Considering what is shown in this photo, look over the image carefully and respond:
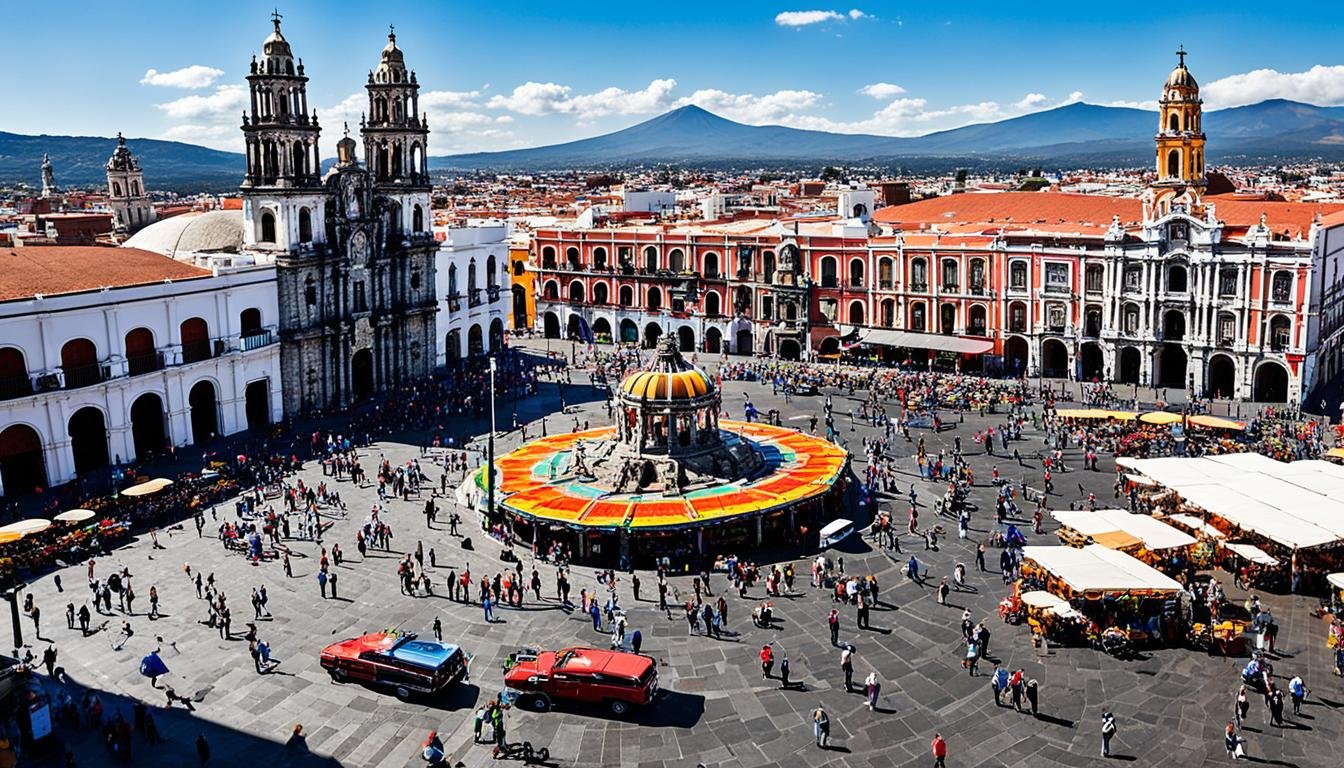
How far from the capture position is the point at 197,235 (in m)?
62.2

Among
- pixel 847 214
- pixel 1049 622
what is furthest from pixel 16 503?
pixel 847 214

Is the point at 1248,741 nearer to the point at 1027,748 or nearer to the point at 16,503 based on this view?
the point at 1027,748

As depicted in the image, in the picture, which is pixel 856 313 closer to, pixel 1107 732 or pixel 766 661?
pixel 766 661

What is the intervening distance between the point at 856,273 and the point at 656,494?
117ft

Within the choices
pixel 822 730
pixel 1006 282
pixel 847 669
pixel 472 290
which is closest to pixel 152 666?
pixel 822 730

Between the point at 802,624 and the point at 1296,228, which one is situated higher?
the point at 1296,228

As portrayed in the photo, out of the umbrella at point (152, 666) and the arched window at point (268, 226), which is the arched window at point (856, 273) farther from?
the umbrella at point (152, 666)

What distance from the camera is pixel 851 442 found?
4978 centimetres

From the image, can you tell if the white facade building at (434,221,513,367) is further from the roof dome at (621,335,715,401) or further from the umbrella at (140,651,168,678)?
the umbrella at (140,651,168,678)

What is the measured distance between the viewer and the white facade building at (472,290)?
70625mm

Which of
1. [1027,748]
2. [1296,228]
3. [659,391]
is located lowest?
[1027,748]

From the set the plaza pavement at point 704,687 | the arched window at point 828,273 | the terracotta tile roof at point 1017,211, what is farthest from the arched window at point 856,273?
the plaza pavement at point 704,687

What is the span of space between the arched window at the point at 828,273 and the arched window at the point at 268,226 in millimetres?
33037

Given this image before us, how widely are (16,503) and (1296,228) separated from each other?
62.3 m
